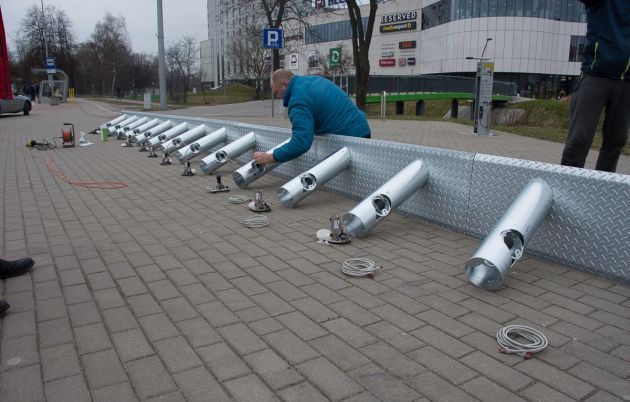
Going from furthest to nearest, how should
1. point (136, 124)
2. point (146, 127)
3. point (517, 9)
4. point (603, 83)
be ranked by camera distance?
point (517, 9)
point (136, 124)
point (146, 127)
point (603, 83)

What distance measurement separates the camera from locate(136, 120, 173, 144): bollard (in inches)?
453

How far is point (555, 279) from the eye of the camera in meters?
3.52

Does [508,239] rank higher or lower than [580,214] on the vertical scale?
lower

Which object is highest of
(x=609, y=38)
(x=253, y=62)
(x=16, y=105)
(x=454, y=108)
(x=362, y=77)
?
(x=253, y=62)

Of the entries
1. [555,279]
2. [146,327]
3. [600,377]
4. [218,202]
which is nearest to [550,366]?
[600,377]

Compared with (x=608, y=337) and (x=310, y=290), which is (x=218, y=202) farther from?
(x=608, y=337)

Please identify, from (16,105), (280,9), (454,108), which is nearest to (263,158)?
(280,9)

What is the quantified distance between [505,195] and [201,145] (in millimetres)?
5676

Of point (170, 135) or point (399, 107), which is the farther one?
point (399, 107)

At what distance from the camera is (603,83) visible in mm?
4121

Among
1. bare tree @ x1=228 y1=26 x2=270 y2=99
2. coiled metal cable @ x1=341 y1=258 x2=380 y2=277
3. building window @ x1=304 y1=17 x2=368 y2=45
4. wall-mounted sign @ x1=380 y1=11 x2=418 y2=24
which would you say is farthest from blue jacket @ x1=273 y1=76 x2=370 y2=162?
wall-mounted sign @ x1=380 y1=11 x2=418 y2=24

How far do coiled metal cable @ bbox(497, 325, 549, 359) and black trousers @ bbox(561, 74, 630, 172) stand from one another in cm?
217

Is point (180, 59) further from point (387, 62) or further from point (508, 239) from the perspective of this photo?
point (508, 239)

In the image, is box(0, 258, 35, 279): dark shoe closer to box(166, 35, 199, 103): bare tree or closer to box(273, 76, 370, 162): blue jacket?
box(273, 76, 370, 162): blue jacket
